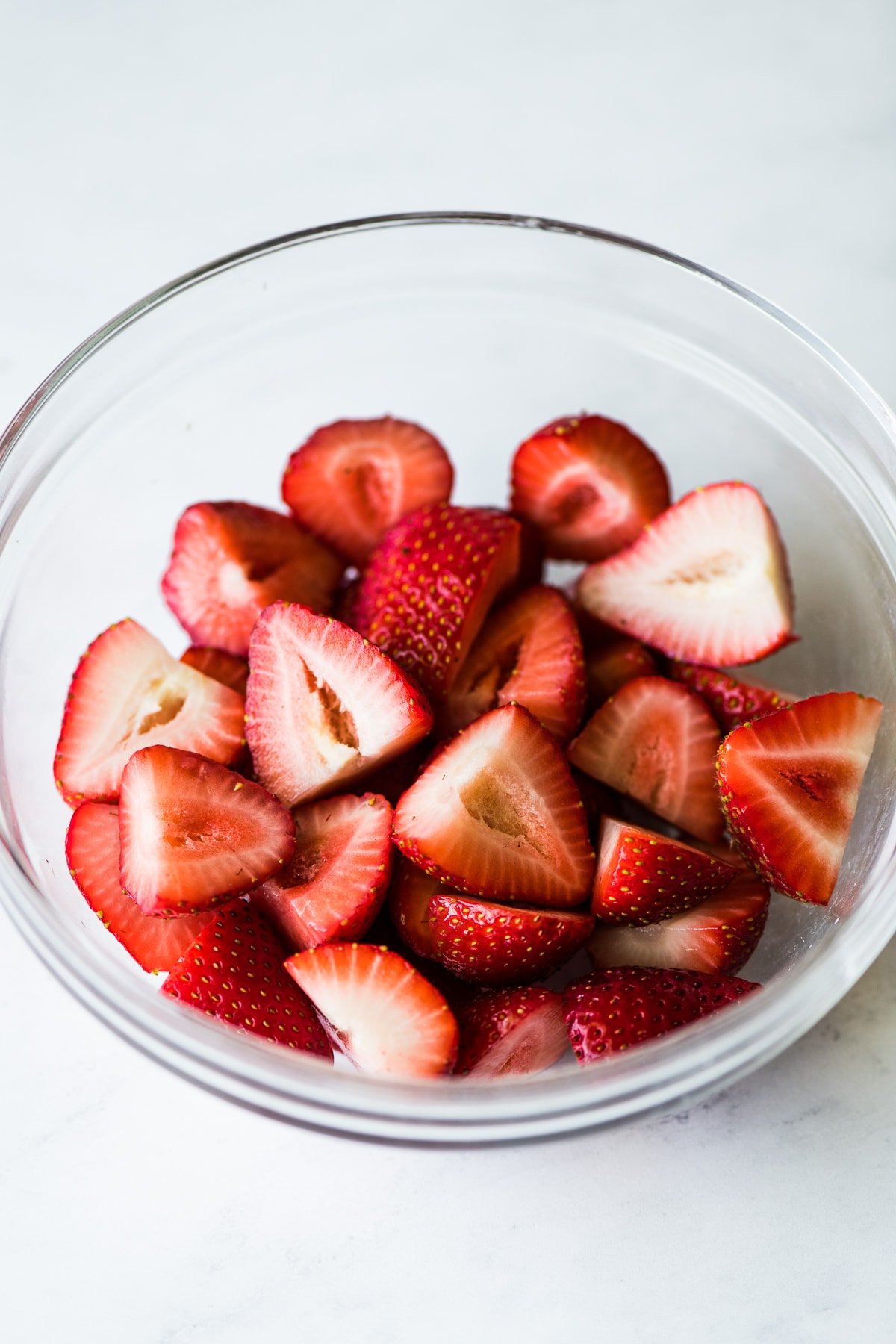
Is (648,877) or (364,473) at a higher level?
(364,473)

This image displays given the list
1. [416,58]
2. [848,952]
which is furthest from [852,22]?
[848,952]

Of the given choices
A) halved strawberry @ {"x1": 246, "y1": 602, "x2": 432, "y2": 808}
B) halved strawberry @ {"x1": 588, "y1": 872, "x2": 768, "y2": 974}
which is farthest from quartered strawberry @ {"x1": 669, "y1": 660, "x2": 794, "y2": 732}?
halved strawberry @ {"x1": 246, "y1": 602, "x2": 432, "y2": 808}

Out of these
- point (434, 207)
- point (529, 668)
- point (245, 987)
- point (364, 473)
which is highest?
point (434, 207)

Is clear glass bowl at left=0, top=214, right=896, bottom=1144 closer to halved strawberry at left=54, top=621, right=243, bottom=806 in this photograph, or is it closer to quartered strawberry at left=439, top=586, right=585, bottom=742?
halved strawberry at left=54, top=621, right=243, bottom=806

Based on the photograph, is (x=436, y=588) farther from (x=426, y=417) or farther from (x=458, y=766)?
(x=426, y=417)

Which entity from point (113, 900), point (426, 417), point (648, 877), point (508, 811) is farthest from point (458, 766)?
point (426, 417)

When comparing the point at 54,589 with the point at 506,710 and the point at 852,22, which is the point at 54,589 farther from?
the point at 852,22
